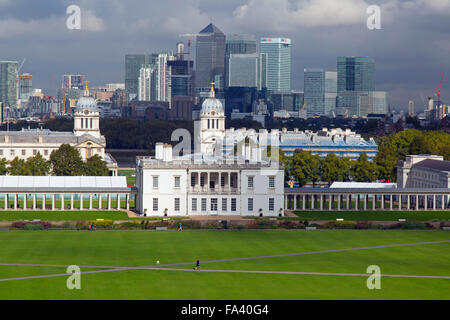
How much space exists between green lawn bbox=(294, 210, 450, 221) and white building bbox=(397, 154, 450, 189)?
990 cm

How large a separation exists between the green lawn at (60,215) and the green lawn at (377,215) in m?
20.4

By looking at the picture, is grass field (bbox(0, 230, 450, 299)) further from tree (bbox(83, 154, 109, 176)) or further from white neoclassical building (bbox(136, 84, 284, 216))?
tree (bbox(83, 154, 109, 176))

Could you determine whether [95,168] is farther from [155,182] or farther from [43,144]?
[43,144]

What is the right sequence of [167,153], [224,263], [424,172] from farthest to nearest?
[424,172]
[167,153]
[224,263]

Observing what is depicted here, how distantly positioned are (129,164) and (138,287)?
127467 millimetres

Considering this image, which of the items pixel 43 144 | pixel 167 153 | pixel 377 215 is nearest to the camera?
pixel 167 153

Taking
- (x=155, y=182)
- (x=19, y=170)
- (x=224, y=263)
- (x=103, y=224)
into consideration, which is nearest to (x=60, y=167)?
(x=19, y=170)

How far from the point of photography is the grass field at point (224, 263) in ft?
202

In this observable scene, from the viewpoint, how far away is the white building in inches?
4927

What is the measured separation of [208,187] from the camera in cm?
11025

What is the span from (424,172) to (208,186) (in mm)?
35443

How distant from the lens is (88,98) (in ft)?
611
